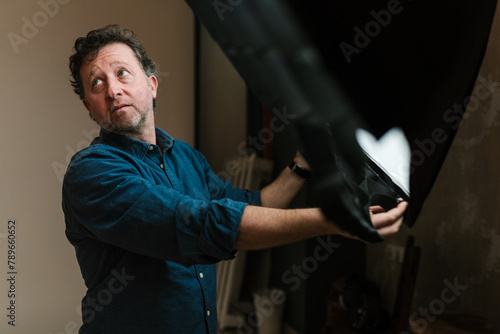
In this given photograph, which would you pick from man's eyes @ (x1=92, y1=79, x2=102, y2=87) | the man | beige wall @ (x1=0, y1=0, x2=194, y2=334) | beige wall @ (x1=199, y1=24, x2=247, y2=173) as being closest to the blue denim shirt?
the man

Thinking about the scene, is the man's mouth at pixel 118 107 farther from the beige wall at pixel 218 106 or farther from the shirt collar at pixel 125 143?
the beige wall at pixel 218 106

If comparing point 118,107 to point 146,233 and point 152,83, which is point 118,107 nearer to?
point 152,83

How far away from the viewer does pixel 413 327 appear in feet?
4.57

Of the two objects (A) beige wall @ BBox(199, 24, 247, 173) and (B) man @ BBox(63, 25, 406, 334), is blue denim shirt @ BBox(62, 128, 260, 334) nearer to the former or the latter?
(B) man @ BBox(63, 25, 406, 334)

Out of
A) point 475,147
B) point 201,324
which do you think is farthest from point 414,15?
point 475,147

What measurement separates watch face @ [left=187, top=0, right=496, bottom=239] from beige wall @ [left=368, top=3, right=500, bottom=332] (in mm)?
823

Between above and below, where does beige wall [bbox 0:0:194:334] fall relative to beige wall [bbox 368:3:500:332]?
above

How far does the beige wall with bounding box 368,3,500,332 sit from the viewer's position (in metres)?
1.56

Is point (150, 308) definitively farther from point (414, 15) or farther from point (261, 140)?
point (261, 140)

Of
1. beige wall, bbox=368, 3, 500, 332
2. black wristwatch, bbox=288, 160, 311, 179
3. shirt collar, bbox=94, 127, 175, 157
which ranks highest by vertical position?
shirt collar, bbox=94, 127, 175, 157

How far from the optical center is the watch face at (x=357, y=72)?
58cm

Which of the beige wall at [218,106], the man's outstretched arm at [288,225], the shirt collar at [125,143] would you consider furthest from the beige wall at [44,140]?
the man's outstretched arm at [288,225]

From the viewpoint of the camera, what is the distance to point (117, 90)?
2.73 ft

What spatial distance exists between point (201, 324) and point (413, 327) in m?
0.77
